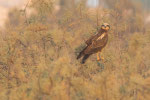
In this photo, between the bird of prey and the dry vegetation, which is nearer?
the dry vegetation

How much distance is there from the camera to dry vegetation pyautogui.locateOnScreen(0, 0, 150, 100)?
45.9 inches

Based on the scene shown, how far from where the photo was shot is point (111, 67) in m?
1.65

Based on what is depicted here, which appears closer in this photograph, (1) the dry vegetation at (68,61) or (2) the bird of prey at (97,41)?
(1) the dry vegetation at (68,61)

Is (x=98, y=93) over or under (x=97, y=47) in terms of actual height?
under

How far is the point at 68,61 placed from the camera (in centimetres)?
124

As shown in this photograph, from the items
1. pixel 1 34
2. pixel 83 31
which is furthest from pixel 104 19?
pixel 1 34

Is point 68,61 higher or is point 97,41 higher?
point 97,41

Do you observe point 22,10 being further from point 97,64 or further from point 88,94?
point 88,94

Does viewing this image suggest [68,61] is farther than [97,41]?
No

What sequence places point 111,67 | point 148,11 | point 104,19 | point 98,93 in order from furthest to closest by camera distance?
point 148,11 < point 104,19 < point 111,67 < point 98,93

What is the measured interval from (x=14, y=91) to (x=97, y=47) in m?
0.70

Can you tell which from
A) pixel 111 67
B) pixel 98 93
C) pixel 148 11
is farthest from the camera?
pixel 148 11

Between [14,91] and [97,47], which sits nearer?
[14,91]

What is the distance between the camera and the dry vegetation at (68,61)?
3.83 feet
